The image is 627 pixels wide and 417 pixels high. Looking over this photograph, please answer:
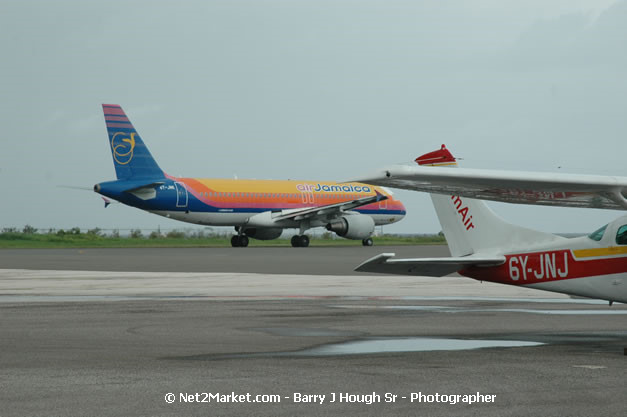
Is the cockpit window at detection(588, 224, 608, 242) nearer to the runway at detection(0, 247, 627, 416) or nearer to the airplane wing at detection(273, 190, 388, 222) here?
the runway at detection(0, 247, 627, 416)

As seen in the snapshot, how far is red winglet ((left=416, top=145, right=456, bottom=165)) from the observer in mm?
13383

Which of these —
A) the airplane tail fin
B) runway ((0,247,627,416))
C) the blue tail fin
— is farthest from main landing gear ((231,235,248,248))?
the airplane tail fin

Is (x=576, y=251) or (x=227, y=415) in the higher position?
(x=576, y=251)

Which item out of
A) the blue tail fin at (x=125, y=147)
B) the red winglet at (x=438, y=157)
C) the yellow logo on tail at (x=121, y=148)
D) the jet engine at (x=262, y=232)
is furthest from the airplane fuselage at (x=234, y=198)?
the red winglet at (x=438, y=157)

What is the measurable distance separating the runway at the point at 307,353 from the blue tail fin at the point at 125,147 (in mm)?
28640

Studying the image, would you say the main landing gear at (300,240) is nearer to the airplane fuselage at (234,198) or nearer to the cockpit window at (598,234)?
the airplane fuselage at (234,198)

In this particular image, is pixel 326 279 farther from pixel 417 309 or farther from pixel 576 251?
pixel 576 251

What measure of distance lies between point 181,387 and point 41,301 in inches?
411

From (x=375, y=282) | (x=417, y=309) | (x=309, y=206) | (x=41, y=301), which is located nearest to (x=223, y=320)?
(x=417, y=309)

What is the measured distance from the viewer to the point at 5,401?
22.4ft

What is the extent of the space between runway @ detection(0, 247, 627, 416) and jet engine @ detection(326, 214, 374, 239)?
110 feet

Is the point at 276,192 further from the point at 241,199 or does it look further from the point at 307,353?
the point at 307,353

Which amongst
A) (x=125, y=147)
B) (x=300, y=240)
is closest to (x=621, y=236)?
(x=125, y=147)

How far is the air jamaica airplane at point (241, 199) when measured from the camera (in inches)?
1879
